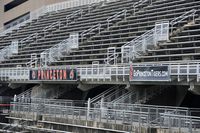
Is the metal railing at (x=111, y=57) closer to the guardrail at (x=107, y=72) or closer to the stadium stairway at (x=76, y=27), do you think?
the guardrail at (x=107, y=72)

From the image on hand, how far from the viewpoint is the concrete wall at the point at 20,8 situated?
5046cm

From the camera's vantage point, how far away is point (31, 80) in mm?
29328

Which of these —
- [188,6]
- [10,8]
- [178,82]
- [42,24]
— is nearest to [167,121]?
[178,82]

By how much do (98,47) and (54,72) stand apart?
14.3 feet

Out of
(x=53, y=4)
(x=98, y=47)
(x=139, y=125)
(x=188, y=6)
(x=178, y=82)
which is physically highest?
(x=53, y=4)

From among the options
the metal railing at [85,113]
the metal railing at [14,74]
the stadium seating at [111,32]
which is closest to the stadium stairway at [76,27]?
the stadium seating at [111,32]

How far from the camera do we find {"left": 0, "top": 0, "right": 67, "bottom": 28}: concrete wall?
50456 mm

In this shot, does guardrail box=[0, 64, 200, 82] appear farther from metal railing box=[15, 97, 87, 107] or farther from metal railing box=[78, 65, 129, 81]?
Result: metal railing box=[15, 97, 87, 107]

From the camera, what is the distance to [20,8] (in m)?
54.0

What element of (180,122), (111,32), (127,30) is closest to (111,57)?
(127,30)

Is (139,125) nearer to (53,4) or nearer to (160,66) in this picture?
(160,66)

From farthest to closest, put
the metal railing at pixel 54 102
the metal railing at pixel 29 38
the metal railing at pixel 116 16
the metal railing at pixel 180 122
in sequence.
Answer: the metal railing at pixel 29 38, the metal railing at pixel 116 16, the metal railing at pixel 54 102, the metal railing at pixel 180 122

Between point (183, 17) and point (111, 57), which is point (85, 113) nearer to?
point (111, 57)

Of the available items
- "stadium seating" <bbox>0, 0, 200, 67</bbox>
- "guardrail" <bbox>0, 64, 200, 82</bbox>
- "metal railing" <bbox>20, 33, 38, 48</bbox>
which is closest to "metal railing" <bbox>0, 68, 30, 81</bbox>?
"guardrail" <bbox>0, 64, 200, 82</bbox>
